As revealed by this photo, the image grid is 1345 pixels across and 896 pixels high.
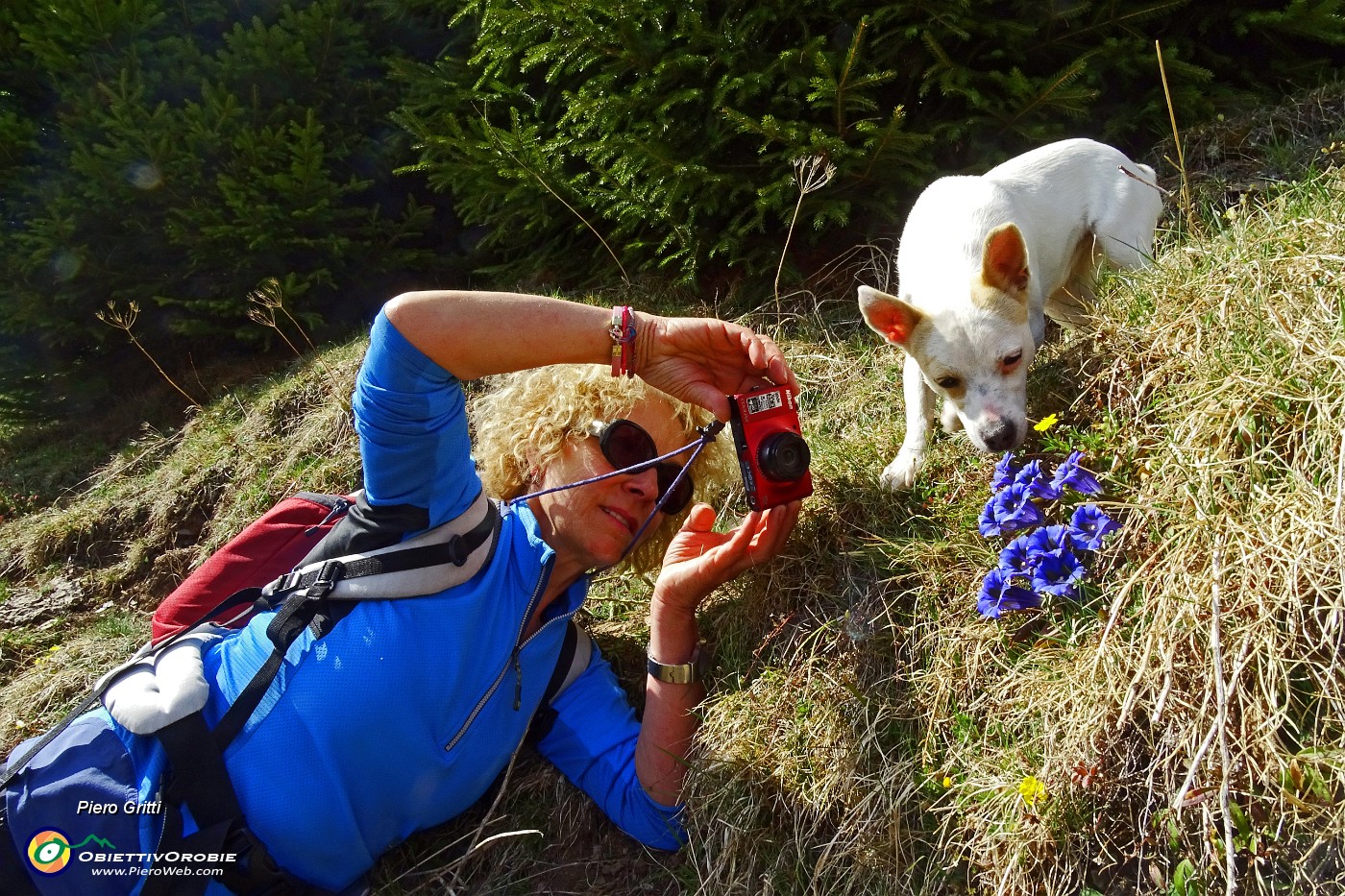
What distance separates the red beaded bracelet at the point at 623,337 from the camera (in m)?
2.32

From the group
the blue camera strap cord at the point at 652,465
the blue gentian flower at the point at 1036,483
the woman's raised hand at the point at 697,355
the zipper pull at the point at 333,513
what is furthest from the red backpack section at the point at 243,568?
the blue gentian flower at the point at 1036,483

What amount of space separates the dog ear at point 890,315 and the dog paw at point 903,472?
0.40 meters

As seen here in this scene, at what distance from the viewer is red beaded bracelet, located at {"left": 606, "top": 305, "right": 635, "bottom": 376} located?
232cm

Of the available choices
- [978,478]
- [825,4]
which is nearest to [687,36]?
[825,4]

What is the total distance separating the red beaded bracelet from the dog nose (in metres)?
1.01

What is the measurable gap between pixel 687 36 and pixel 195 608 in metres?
3.09

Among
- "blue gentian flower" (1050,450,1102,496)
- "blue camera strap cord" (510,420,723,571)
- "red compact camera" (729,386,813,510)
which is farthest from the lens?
"blue camera strap cord" (510,420,723,571)

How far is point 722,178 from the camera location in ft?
13.4

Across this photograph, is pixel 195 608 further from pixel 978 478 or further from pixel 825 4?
pixel 825 4

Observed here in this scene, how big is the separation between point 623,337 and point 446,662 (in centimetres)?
101

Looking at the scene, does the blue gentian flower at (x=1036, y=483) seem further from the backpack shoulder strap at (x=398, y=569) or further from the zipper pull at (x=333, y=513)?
the zipper pull at (x=333, y=513)

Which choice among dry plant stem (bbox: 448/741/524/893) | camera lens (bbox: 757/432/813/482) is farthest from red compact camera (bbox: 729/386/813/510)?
dry plant stem (bbox: 448/741/524/893)

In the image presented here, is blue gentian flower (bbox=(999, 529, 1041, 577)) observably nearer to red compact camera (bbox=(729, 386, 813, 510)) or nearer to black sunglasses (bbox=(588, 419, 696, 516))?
red compact camera (bbox=(729, 386, 813, 510))

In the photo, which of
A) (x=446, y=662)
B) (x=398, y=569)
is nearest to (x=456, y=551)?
(x=398, y=569)
